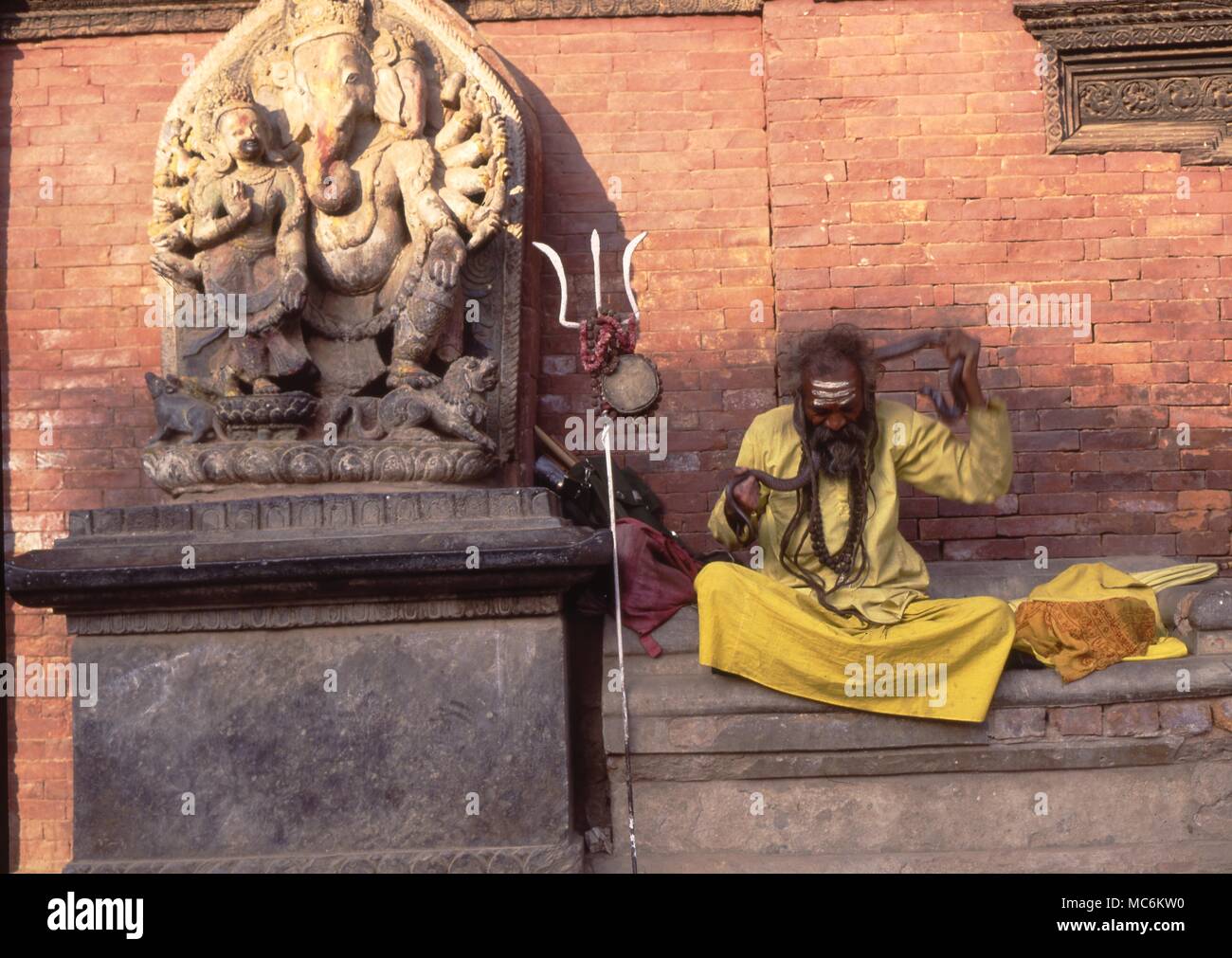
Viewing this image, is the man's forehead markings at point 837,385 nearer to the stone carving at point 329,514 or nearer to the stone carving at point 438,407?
the stone carving at point 329,514

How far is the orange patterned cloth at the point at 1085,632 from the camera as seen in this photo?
16.3ft

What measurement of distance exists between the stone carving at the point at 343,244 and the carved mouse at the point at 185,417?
0.03 metres

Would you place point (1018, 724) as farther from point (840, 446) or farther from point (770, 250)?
point (770, 250)

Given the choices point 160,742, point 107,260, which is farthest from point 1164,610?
point 107,260

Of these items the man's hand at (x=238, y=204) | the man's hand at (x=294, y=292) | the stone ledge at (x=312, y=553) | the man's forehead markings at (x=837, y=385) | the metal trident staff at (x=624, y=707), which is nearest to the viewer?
the stone ledge at (x=312, y=553)

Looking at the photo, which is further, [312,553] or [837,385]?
[837,385]

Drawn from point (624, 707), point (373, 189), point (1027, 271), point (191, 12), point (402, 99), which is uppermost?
point (191, 12)

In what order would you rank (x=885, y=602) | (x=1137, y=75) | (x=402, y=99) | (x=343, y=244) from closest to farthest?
(x=885, y=602) < (x=343, y=244) < (x=402, y=99) < (x=1137, y=75)

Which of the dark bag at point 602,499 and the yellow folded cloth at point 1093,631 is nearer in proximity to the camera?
the yellow folded cloth at point 1093,631

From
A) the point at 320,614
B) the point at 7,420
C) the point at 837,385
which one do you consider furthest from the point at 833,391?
the point at 7,420

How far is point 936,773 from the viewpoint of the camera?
4.90 meters

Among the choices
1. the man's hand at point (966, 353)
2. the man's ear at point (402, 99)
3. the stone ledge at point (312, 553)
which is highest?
the man's ear at point (402, 99)

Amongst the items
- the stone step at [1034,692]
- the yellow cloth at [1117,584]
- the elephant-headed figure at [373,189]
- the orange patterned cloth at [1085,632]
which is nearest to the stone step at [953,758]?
the stone step at [1034,692]

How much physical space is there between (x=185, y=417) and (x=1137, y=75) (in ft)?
14.2
